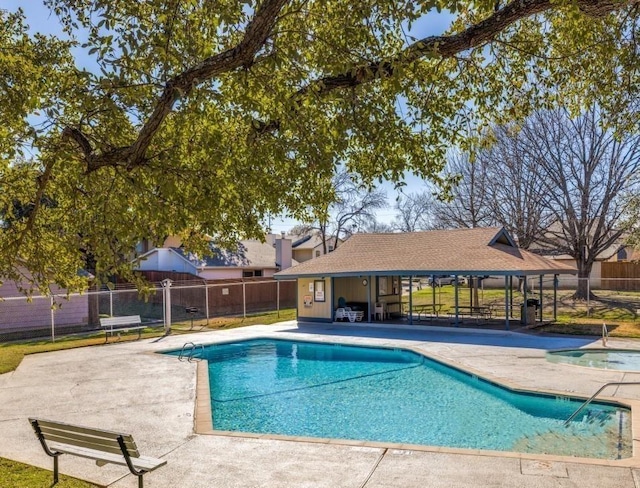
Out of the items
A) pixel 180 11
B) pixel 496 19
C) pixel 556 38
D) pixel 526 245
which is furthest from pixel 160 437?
pixel 526 245

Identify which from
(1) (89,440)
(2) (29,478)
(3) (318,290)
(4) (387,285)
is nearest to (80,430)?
(1) (89,440)

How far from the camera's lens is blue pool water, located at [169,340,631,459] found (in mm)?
8888

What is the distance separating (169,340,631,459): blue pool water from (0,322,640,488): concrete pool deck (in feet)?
1.96

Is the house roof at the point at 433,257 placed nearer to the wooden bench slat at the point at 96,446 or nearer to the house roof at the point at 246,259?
the house roof at the point at 246,259

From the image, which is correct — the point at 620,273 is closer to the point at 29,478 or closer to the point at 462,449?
the point at 462,449

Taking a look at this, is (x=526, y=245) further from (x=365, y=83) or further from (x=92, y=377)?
(x=365, y=83)

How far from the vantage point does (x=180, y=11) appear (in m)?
5.78

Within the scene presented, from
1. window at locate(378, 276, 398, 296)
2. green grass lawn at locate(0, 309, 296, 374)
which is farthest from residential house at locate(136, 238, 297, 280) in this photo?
window at locate(378, 276, 398, 296)

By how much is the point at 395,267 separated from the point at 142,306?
15.0m

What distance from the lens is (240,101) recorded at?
18.9 feet

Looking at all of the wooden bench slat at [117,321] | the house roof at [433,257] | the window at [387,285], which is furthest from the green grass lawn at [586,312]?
the wooden bench slat at [117,321]

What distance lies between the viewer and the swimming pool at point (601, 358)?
1401 cm

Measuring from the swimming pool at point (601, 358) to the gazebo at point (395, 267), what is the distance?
4.54 m

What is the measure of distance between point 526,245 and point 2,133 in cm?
3092
